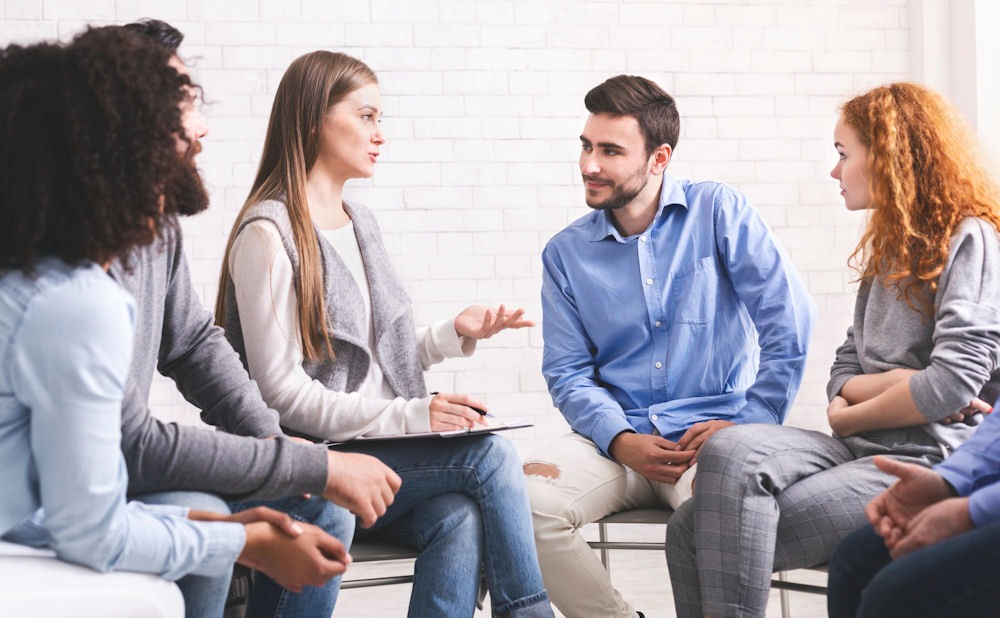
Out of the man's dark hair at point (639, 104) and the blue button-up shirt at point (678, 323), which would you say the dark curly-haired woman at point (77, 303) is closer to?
the blue button-up shirt at point (678, 323)

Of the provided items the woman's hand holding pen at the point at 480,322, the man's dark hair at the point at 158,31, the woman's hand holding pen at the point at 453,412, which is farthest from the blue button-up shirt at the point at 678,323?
the man's dark hair at the point at 158,31

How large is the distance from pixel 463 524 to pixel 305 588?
312 mm

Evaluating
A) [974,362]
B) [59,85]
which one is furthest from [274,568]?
[974,362]

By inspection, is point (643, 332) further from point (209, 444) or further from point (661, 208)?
point (209, 444)

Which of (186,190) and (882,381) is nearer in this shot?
(186,190)

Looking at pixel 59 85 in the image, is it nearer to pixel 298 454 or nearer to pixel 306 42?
pixel 298 454

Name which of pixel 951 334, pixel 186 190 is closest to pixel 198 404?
pixel 186 190

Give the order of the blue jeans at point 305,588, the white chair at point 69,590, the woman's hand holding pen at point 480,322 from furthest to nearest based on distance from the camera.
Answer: the woman's hand holding pen at point 480,322 < the blue jeans at point 305,588 < the white chair at point 69,590

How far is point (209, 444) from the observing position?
1422mm

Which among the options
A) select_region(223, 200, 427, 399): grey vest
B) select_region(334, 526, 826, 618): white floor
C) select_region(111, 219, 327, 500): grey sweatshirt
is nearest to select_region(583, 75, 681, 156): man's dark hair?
select_region(223, 200, 427, 399): grey vest

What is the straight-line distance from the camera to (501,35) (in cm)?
399

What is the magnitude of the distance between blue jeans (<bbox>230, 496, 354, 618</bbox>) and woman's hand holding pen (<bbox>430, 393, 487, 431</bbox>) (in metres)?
0.30

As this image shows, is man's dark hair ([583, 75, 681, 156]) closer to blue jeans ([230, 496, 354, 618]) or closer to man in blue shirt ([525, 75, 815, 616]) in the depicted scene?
man in blue shirt ([525, 75, 815, 616])

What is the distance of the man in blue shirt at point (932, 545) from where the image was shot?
1.31 m
